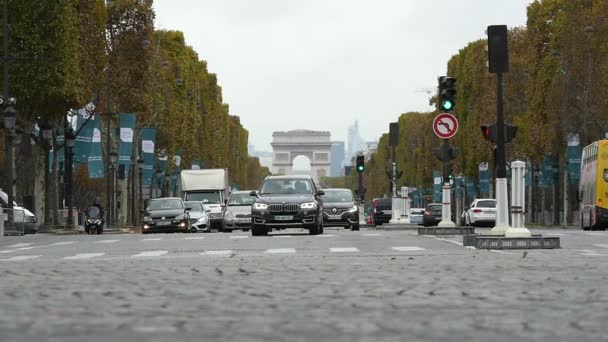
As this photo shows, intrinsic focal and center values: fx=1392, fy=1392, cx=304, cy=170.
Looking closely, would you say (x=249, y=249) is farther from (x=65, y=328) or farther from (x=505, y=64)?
(x=65, y=328)

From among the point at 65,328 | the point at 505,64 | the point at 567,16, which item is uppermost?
the point at 567,16

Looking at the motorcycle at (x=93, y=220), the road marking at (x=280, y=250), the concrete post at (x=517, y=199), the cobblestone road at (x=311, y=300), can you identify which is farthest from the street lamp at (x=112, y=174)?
the cobblestone road at (x=311, y=300)

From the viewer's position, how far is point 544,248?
23359 mm

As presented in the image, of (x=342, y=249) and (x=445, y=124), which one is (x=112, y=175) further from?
(x=342, y=249)

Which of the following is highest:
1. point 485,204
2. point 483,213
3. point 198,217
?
point 485,204

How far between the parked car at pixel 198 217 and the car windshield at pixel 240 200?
5.96 feet

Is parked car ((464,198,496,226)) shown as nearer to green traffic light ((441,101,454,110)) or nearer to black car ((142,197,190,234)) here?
black car ((142,197,190,234))

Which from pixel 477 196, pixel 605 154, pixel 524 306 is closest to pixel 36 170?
pixel 605 154

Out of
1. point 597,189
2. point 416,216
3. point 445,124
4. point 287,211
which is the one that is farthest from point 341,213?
point 416,216

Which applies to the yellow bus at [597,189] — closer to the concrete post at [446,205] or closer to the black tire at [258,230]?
the concrete post at [446,205]

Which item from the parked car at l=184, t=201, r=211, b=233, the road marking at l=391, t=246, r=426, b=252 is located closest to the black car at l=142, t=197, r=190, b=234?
the parked car at l=184, t=201, r=211, b=233

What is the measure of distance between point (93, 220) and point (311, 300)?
45.2m

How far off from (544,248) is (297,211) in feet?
45.2

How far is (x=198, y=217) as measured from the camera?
54469 millimetres
